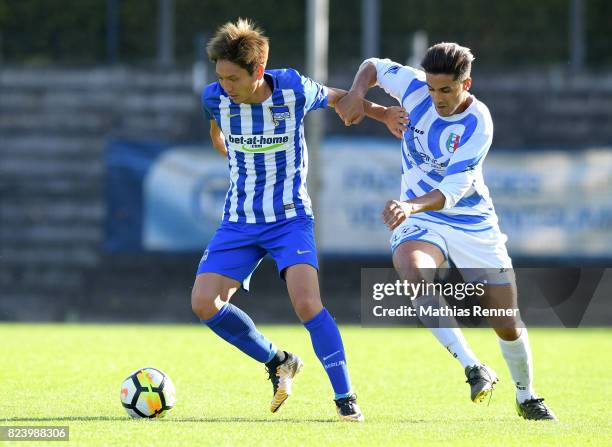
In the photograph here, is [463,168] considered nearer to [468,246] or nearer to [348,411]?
[468,246]

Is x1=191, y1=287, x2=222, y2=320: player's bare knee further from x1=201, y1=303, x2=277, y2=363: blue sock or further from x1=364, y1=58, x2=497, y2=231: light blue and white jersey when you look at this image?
x1=364, y1=58, x2=497, y2=231: light blue and white jersey

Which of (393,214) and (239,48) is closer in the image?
(393,214)

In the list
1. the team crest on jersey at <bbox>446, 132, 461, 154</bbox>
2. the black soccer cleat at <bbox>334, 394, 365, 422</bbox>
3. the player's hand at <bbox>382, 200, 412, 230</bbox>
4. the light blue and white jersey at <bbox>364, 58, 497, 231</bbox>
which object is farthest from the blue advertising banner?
the player's hand at <bbox>382, 200, 412, 230</bbox>

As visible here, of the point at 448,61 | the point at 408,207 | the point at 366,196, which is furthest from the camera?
the point at 366,196

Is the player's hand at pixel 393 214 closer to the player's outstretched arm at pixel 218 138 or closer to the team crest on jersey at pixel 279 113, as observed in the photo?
the team crest on jersey at pixel 279 113

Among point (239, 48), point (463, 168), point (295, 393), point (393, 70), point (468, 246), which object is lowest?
point (295, 393)

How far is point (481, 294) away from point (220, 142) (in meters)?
1.83

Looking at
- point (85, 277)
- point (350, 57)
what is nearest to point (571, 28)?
point (350, 57)

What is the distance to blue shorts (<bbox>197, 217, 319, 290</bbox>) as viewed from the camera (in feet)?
23.0

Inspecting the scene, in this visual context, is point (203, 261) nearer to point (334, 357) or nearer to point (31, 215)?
point (334, 357)

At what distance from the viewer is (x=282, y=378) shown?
7176 millimetres

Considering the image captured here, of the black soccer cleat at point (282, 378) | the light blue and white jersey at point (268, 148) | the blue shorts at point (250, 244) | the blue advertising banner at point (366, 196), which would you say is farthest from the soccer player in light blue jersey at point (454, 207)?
the blue advertising banner at point (366, 196)

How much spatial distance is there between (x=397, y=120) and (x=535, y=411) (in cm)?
184

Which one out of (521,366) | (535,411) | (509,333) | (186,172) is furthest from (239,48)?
(186,172)
